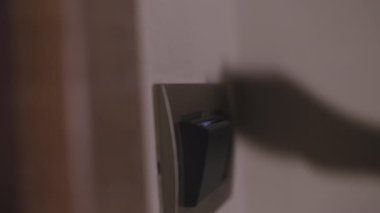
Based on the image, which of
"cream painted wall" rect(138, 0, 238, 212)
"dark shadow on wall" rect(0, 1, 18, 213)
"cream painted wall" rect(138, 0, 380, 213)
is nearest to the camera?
"dark shadow on wall" rect(0, 1, 18, 213)

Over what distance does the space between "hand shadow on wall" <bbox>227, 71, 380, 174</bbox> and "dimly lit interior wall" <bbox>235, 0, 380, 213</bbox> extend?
11 mm

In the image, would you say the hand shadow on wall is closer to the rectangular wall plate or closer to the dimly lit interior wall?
the dimly lit interior wall

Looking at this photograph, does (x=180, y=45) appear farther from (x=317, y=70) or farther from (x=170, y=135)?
(x=317, y=70)

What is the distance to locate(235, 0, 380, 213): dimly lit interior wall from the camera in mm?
614

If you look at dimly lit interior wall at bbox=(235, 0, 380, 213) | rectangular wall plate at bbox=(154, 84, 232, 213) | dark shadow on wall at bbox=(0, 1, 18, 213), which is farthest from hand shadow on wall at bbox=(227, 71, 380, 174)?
dark shadow on wall at bbox=(0, 1, 18, 213)

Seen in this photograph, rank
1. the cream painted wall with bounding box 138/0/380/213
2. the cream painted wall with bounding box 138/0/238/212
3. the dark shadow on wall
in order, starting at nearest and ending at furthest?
the dark shadow on wall, the cream painted wall with bounding box 138/0/238/212, the cream painted wall with bounding box 138/0/380/213

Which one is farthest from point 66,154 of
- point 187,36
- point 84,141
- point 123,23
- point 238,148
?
point 238,148

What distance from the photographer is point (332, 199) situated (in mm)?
642

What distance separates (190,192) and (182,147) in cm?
6

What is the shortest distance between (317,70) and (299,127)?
10 centimetres

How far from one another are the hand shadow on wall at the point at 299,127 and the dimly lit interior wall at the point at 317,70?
1cm

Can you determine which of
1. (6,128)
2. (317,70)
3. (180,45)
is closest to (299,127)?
(317,70)

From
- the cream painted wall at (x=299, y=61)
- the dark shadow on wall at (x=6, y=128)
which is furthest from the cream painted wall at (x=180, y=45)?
the dark shadow on wall at (x=6, y=128)

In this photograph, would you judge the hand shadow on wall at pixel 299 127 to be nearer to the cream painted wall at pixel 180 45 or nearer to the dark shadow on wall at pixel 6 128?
the cream painted wall at pixel 180 45
